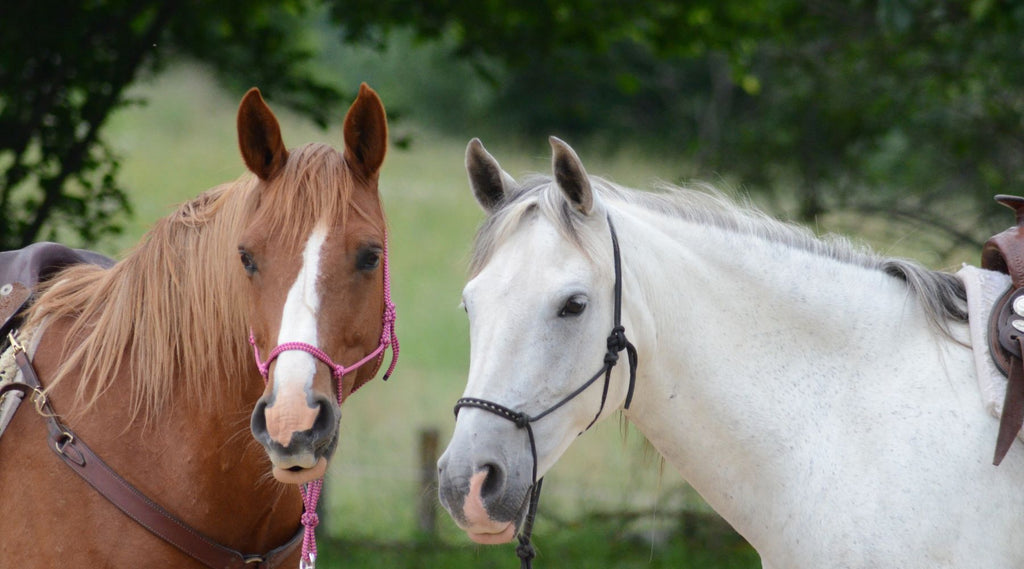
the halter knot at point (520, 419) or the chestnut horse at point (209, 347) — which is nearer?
the halter knot at point (520, 419)

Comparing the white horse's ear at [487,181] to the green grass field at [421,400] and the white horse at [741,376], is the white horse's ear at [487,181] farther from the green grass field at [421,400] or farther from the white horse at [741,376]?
the green grass field at [421,400]

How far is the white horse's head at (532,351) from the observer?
217 centimetres

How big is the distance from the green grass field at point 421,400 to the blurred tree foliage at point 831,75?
89cm

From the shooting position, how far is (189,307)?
2.58 meters

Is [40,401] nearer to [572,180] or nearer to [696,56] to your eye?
[572,180]

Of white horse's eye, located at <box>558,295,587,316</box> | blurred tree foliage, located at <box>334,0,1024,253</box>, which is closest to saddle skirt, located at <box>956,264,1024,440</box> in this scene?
white horse's eye, located at <box>558,295,587,316</box>

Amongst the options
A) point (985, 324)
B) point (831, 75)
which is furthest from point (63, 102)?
point (831, 75)

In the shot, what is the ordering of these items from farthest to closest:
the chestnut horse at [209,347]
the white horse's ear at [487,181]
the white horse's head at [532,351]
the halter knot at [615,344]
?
1. the white horse's ear at [487,181]
2. the chestnut horse at [209,347]
3. the halter knot at [615,344]
4. the white horse's head at [532,351]

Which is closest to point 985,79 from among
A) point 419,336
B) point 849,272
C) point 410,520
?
point 849,272

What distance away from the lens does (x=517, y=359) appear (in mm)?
2213

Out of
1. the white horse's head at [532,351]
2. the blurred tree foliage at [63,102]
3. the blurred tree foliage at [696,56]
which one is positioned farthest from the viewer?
the blurred tree foliage at [696,56]

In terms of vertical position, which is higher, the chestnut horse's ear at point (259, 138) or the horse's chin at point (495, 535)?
the chestnut horse's ear at point (259, 138)

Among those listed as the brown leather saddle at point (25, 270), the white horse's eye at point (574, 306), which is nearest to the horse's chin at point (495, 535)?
the white horse's eye at point (574, 306)

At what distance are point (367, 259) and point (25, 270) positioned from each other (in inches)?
44.8
